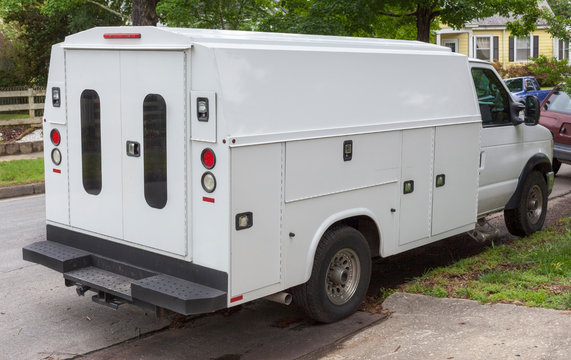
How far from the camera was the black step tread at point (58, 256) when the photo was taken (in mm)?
6180

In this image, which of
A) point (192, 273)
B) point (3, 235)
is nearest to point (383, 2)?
point (3, 235)

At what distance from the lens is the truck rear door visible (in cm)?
555

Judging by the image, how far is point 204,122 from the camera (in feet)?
17.3

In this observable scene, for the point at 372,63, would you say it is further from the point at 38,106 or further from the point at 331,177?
the point at 38,106

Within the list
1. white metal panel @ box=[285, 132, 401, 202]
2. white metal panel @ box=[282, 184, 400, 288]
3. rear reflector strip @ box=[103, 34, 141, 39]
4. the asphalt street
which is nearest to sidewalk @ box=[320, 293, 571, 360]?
the asphalt street

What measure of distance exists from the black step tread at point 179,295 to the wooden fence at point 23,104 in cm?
1594

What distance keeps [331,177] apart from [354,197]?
1.30 ft

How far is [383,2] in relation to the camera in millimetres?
15789

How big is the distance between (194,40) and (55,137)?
1.97 meters

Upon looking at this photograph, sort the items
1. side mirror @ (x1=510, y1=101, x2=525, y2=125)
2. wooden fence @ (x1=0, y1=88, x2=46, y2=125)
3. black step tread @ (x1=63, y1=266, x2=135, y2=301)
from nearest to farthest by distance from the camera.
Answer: black step tread @ (x1=63, y1=266, x2=135, y2=301), side mirror @ (x1=510, y1=101, x2=525, y2=125), wooden fence @ (x1=0, y1=88, x2=46, y2=125)

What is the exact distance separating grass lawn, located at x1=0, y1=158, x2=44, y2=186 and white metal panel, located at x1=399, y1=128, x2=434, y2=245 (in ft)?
29.7

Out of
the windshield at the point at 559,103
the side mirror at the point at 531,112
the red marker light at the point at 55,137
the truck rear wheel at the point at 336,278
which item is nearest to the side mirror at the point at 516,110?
the side mirror at the point at 531,112

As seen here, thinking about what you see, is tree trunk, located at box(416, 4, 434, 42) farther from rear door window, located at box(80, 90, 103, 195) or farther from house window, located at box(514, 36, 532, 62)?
house window, located at box(514, 36, 532, 62)

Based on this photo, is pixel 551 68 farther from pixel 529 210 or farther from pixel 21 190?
pixel 21 190
